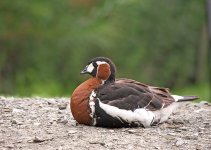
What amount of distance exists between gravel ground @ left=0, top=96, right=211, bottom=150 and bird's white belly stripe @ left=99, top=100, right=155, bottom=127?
104 millimetres

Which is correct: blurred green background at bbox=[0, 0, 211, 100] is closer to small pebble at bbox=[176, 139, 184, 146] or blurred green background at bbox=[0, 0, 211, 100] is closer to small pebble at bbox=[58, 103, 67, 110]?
small pebble at bbox=[58, 103, 67, 110]

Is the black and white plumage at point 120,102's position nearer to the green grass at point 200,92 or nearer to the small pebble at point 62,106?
the small pebble at point 62,106

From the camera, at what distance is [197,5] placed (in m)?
21.7

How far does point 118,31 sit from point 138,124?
13916mm

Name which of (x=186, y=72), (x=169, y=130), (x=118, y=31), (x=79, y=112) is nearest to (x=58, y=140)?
(x=79, y=112)

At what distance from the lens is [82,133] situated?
778 centimetres

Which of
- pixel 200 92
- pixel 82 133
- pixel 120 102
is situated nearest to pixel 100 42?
pixel 200 92

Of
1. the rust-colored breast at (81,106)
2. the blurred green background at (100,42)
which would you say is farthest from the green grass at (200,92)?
the rust-colored breast at (81,106)

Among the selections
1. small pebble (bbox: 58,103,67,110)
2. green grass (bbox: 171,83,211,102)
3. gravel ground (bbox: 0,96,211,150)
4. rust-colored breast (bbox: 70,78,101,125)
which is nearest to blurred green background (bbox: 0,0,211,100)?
green grass (bbox: 171,83,211,102)

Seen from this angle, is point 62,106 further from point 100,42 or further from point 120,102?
point 100,42

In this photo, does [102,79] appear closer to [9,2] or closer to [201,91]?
[9,2]

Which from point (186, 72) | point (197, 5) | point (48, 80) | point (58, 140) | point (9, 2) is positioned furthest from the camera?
point (186, 72)

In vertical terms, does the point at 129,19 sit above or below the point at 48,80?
above

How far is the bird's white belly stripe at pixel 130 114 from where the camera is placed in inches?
314
